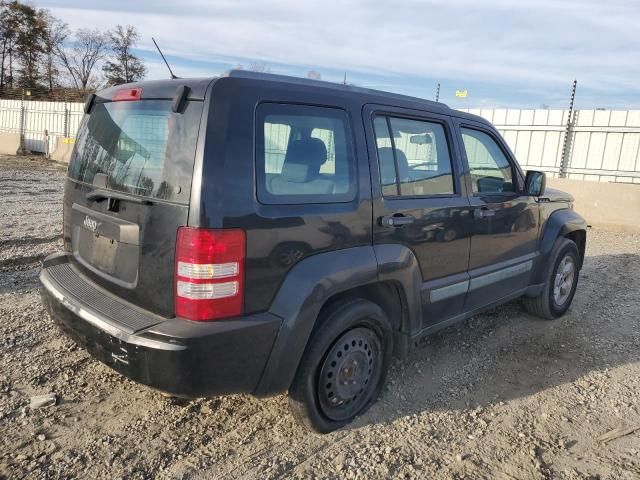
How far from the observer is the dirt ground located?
103 inches

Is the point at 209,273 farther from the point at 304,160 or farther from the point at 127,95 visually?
the point at 127,95

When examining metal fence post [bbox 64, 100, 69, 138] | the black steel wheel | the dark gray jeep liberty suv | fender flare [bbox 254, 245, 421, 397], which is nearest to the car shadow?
the black steel wheel

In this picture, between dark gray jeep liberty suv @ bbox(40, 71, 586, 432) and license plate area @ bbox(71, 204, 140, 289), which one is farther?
license plate area @ bbox(71, 204, 140, 289)

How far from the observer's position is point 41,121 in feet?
72.7

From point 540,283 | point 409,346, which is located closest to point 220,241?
point 409,346

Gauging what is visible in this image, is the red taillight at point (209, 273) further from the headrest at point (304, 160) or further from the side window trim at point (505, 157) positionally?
the side window trim at point (505, 157)

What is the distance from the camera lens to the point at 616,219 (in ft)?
32.6

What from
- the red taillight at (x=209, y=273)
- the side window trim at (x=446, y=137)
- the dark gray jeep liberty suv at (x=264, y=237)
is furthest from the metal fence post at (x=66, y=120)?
the red taillight at (x=209, y=273)

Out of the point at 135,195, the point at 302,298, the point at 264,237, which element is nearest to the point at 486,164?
the point at 302,298

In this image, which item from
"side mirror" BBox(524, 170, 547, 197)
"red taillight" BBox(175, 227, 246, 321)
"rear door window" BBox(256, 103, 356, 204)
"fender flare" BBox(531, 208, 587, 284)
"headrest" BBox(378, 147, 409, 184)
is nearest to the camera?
"red taillight" BBox(175, 227, 246, 321)

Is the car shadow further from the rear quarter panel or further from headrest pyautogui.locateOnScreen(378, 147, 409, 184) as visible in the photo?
headrest pyautogui.locateOnScreen(378, 147, 409, 184)

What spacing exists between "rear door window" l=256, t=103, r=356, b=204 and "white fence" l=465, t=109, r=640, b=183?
35.1 ft

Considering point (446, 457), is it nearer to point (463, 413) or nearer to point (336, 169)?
point (463, 413)

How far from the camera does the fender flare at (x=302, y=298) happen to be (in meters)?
2.47
